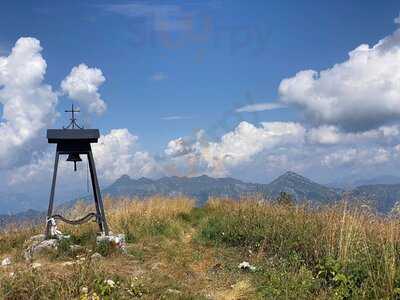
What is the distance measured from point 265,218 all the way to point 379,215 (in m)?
4.22

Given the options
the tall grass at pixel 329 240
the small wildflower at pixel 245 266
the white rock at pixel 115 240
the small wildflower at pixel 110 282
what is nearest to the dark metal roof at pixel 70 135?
the white rock at pixel 115 240

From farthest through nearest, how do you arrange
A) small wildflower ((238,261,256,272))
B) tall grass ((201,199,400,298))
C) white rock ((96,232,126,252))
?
1. white rock ((96,232,126,252))
2. small wildflower ((238,261,256,272))
3. tall grass ((201,199,400,298))

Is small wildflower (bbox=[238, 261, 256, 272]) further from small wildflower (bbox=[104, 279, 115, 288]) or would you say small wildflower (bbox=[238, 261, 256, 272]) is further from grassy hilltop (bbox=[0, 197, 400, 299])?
small wildflower (bbox=[104, 279, 115, 288])

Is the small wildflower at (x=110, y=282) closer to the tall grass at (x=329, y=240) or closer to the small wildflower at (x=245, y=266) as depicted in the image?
the small wildflower at (x=245, y=266)

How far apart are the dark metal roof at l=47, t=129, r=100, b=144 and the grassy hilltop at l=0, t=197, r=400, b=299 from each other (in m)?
2.88

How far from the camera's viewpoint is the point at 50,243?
1218cm

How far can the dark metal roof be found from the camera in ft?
41.5

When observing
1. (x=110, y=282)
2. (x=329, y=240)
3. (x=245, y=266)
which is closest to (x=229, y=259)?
(x=245, y=266)

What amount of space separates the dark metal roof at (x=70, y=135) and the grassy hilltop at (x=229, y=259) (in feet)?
9.45

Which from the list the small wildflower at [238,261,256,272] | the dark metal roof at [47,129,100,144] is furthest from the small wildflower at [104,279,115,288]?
the dark metal roof at [47,129,100,144]

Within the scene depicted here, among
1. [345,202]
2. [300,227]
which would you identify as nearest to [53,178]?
[300,227]

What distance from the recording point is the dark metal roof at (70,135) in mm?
12648

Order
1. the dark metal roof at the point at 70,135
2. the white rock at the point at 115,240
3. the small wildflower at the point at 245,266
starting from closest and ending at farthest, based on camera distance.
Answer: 1. the small wildflower at the point at 245,266
2. the white rock at the point at 115,240
3. the dark metal roof at the point at 70,135

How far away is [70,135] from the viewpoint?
12703 millimetres
